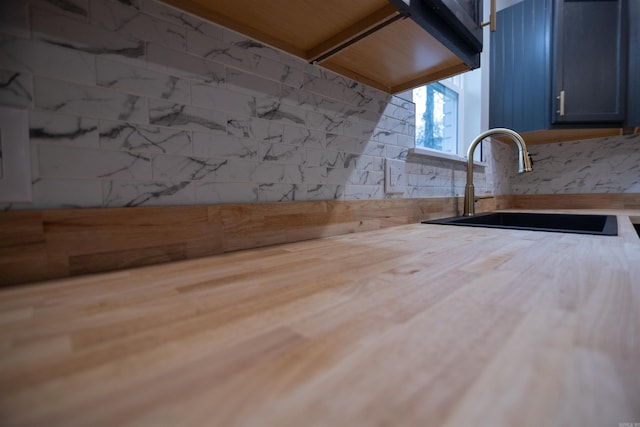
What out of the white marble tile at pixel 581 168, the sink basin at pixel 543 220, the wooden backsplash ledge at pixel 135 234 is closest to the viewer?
the wooden backsplash ledge at pixel 135 234

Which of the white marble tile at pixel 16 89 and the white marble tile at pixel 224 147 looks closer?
the white marble tile at pixel 16 89

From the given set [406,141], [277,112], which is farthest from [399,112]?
[277,112]

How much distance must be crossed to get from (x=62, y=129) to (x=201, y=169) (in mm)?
218

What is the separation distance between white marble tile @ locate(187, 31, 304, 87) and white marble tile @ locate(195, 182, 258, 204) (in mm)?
263

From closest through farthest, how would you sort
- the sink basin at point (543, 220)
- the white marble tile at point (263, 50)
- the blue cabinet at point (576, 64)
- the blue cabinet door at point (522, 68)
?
the white marble tile at point (263, 50), the sink basin at point (543, 220), the blue cabinet at point (576, 64), the blue cabinet door at point (522, 68)

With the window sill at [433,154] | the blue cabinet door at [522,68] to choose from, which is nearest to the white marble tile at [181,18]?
the window sill at [433,154]

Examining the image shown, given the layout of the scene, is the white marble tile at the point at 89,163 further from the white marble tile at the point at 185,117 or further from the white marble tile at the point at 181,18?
the white marble tile at the point at 181,18

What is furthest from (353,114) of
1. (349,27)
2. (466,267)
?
(466,267)

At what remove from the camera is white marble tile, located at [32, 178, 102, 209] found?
16.9 inches

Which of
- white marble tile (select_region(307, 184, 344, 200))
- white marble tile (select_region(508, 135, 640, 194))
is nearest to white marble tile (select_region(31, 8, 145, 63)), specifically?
white marble tile (select_region(307, 184, 344, 200))

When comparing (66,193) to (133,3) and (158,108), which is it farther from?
(133,3)

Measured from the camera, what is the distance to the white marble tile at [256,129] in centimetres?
64

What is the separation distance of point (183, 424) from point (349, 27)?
763 mm

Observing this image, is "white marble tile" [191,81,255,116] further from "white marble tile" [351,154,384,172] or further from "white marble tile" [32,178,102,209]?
"white marble tile" [351,154,384,172]
